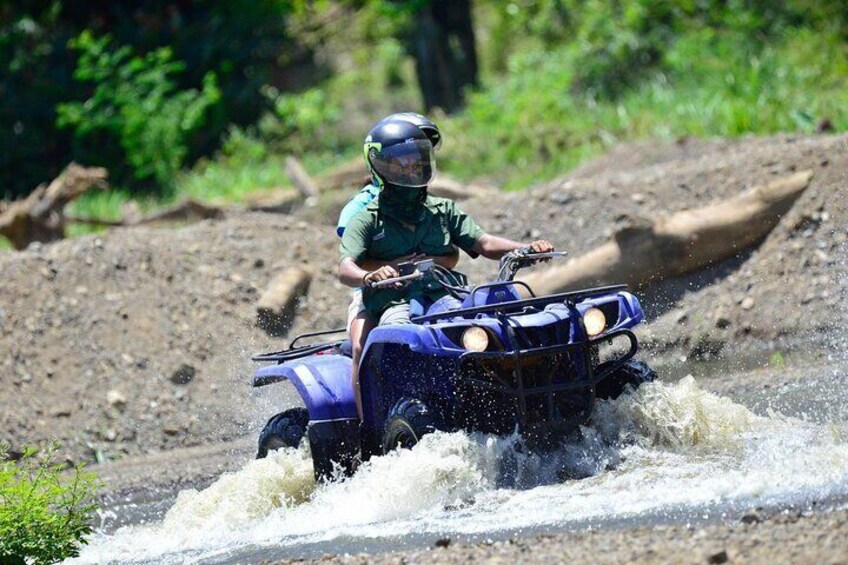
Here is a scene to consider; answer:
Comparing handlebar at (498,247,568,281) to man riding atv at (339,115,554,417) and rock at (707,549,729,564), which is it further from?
rock at (707,549,729,564)

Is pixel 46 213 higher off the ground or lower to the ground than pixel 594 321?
higher

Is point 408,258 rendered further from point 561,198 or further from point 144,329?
point 561,198

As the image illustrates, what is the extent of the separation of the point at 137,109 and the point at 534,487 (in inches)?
718

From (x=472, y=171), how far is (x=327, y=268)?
6770mm

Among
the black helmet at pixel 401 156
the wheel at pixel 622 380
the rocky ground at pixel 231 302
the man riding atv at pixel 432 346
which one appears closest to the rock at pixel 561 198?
the rocky ground at pixel 231 302

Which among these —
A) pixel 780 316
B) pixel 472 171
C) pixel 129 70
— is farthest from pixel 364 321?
pixel 129 70

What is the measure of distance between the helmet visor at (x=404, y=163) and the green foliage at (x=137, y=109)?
16624 millimetres

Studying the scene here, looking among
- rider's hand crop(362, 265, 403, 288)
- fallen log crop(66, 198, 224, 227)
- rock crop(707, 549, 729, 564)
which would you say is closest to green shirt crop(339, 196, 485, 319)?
rider's hand crop(362, 265, 403, 288)

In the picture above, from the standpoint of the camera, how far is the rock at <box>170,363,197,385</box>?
1445 cm

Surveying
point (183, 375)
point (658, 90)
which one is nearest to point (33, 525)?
point (183, 375)

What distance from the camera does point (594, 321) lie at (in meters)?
8.17

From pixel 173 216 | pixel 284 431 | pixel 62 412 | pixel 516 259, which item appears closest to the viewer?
pixel 516 259

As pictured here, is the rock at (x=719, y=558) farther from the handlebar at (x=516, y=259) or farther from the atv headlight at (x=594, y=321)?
the handlebar at (x=516, y=259)

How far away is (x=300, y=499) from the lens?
9.22m
